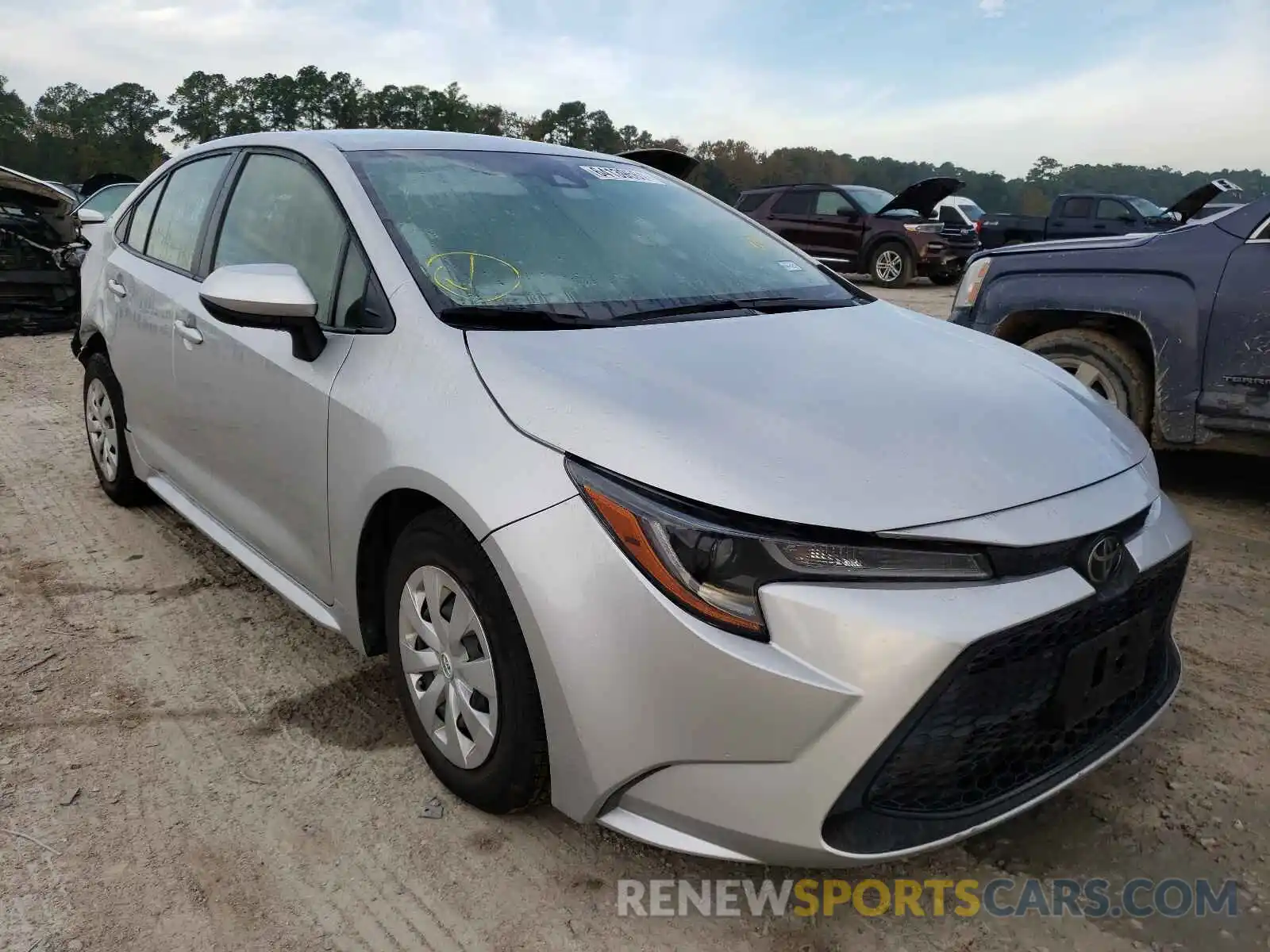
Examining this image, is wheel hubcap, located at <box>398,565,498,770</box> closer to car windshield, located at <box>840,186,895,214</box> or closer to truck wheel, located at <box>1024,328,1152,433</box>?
truck wheel, located at <box>1024,328,1152,433</box>

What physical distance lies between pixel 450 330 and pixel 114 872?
1.36 metres

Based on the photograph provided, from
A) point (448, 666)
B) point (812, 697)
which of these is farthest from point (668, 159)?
point (812, 697)

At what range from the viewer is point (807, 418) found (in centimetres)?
183

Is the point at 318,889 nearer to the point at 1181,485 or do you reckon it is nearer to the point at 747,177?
the point at 1181,485

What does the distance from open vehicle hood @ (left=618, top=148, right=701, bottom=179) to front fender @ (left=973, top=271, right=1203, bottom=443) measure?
1926 mm

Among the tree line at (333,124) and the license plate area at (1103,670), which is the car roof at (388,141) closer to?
the license plate area at (1103,670)

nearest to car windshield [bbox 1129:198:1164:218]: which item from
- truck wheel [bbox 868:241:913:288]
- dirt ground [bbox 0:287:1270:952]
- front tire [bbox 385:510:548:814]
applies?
truck wheel [bbox 868:241:913:288]

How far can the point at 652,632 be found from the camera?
63.0 inches

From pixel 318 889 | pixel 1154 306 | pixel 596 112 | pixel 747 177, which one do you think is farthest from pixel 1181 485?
pixel 596 112

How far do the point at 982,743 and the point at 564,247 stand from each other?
1607 mm

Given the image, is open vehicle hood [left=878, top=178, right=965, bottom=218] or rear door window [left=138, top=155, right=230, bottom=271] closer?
rear door window [left=138, top=155, right=230, bottom=271]

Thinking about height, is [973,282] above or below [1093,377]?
above

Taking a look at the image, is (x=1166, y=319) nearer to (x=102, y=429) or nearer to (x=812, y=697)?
(x=812, y=697)

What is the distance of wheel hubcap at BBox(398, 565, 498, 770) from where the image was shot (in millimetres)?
1951
